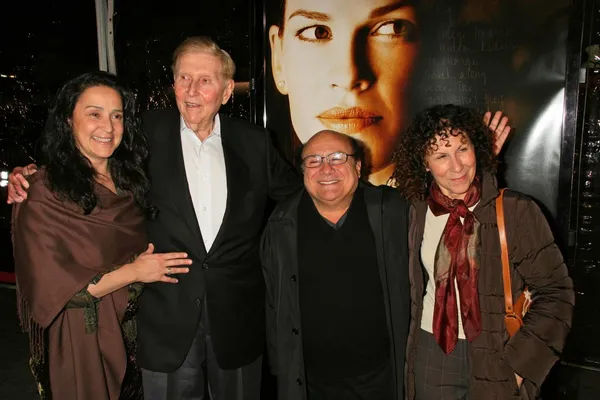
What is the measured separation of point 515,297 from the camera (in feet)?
5.67

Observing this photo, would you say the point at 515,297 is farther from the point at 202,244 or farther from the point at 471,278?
the point at 202,244

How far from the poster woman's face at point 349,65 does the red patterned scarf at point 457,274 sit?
5.10ft

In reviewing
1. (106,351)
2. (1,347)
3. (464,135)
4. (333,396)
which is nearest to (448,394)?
(333,396)

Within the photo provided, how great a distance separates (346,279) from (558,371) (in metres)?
2.36

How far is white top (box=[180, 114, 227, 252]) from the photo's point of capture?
203 centimetres

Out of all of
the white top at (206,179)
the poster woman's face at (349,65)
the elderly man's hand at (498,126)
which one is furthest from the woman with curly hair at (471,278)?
the poster woman's face at (349,65)

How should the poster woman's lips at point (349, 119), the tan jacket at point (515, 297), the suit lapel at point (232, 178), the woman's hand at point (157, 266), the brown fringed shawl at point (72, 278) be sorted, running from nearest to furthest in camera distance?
the tan jacket at point (515, 297)
the brown fringed shawl at point (72, 278)
the woman's hand at point (157, 266)
the suit lapel at point (232, 178)
the poster woman's lips at point (349, 119)

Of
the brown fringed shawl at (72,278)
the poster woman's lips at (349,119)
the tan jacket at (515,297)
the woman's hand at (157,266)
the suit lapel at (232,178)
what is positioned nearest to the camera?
the tan jacket at (515,297)

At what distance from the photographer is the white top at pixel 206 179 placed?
6.67ft

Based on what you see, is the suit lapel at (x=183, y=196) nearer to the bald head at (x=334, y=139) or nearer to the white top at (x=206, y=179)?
the white top at (x=206, y=179)

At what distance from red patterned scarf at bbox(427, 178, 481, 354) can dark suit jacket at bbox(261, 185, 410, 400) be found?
0.21m

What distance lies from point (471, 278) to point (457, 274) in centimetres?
5

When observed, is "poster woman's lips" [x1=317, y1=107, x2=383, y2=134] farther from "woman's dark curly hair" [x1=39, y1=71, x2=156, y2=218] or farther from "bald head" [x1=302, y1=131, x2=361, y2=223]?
"woman's dark curly hair" [x1=39, y1=71, x2=156, y2=218]

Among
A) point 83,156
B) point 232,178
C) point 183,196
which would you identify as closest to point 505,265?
point 232,178
